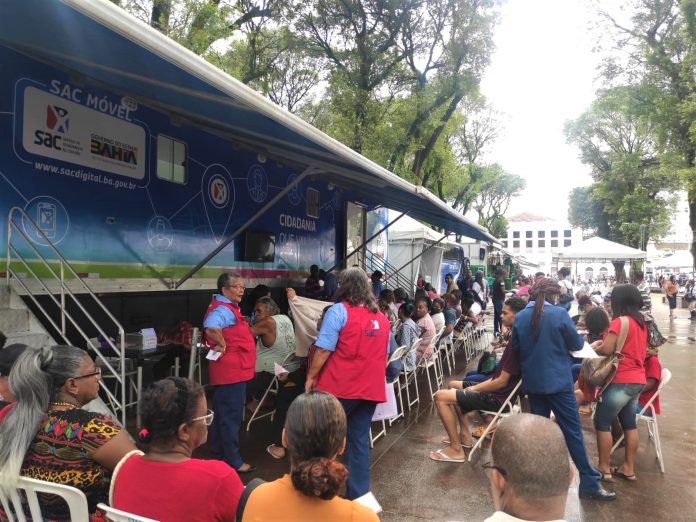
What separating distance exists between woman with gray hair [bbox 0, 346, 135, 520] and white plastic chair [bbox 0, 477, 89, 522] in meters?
0.04

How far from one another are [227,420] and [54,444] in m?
2.04

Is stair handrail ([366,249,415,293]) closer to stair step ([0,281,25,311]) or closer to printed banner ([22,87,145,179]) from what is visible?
printed banner ([22,87,145,179])

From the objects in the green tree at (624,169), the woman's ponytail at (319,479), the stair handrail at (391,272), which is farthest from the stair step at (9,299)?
the green tree at (624,169)

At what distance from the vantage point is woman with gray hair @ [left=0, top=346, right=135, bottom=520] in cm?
184

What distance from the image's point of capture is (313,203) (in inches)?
379

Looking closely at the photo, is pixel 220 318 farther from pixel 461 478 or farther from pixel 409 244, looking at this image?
pixel 409 244


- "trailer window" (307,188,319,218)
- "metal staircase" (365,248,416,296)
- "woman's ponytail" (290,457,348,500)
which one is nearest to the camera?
"woman's ponytail" (290,457,348,500)

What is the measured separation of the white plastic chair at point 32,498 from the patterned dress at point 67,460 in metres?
0.04

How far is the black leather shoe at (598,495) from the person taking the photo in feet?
12.4

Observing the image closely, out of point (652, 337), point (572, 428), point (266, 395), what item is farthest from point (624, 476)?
point (266, 395)

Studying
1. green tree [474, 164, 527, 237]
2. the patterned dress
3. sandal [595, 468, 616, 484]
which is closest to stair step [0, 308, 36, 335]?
the patterned dress

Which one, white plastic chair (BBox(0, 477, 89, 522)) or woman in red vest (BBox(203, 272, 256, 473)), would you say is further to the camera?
woman in red vest (BBox(203, 272, 256, 473))

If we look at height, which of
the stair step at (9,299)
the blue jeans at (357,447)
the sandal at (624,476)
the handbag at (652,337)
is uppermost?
the stair step at (9,299)

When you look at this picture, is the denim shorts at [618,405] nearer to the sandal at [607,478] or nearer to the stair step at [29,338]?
the sandal at [607,478]
